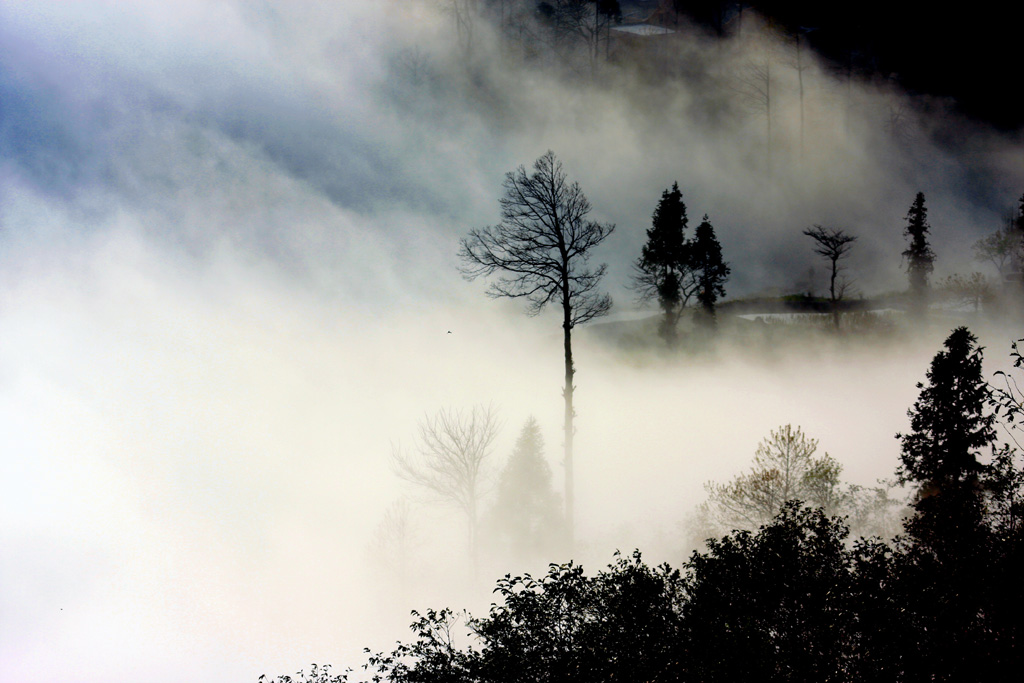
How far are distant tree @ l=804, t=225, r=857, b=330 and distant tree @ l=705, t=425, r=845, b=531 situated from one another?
62.6ft

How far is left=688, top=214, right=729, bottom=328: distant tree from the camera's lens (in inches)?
1451

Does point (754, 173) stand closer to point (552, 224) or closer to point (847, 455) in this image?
point (847, 455)

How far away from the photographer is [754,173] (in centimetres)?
5178

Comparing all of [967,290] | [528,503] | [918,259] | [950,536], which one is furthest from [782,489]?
[967,290]

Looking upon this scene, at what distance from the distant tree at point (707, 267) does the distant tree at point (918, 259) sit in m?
12.8

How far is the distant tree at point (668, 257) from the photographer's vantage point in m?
36.3

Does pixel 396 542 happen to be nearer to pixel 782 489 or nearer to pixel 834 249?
pixel 782 489

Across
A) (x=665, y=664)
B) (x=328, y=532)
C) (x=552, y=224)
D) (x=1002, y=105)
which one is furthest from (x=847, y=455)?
(x=1002, y=105)

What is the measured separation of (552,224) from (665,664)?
15873mm

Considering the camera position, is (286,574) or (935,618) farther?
(286,574)

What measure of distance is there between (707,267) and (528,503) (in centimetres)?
1950

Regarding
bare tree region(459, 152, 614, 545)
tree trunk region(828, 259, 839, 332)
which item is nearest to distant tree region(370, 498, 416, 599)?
bare tree region(459, 152, 614, 545)

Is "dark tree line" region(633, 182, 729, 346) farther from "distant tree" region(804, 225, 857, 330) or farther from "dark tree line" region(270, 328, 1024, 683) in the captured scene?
"dark tree line" region(270, 328, 1024, 683)

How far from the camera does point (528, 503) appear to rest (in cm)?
2933
